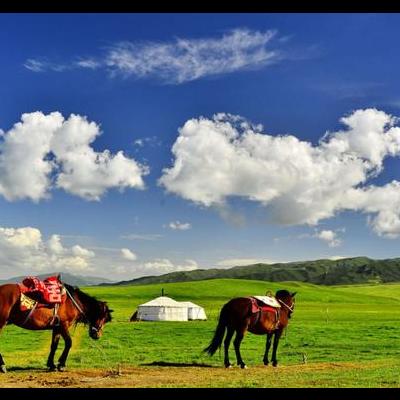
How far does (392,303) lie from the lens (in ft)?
424

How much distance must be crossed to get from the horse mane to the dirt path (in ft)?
4.53

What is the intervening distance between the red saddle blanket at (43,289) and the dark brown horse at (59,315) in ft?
0.63

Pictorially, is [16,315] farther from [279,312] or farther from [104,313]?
[279,312]

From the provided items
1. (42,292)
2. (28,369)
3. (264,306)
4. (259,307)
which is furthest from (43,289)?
(264,306)

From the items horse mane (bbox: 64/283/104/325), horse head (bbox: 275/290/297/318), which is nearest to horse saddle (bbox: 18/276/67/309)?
horse mane (bbox: 64/283/104/325)

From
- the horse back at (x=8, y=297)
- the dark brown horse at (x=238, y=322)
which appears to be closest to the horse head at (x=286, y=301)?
the dark brown horse at (x=238, y=322)

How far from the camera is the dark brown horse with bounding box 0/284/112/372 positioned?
40.8 ft

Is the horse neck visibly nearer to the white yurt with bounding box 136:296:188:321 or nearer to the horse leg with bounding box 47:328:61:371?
the horse leg with bounding box 47:328:61:371

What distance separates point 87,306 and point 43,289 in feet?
5.28

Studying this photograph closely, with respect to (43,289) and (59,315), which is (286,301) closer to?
(59,315)

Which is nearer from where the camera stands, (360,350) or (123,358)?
(123,358)

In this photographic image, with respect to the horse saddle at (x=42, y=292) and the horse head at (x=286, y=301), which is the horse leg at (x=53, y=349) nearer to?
the horse saddle at (x=42, y=292)
